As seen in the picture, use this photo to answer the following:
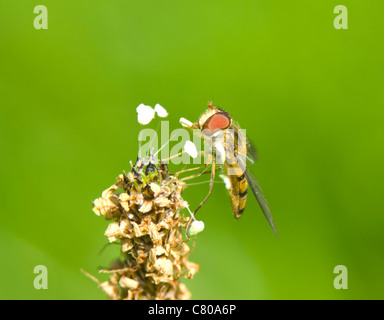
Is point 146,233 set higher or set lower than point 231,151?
lower

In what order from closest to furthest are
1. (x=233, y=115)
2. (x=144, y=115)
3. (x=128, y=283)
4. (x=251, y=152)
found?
(x=128, y=283) → (x=144, y=115) → (x=251, y=152) → (x=233, y=115)

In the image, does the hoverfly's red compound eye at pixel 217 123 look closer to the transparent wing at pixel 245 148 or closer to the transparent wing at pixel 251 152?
the transparent wing at pixel 245 148

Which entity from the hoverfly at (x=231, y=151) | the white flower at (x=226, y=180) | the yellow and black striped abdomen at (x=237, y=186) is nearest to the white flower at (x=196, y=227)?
the hoverfly at (x=231, y=151)

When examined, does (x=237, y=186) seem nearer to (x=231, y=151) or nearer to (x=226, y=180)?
(x=226, y=180)

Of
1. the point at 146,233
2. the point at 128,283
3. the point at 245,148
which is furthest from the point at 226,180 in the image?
the point at 128,283

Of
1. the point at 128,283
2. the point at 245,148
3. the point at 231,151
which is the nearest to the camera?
the point at 128,283

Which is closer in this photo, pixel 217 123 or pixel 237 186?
pixel 217 123

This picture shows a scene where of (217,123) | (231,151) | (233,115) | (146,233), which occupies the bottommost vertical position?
(146,233)
